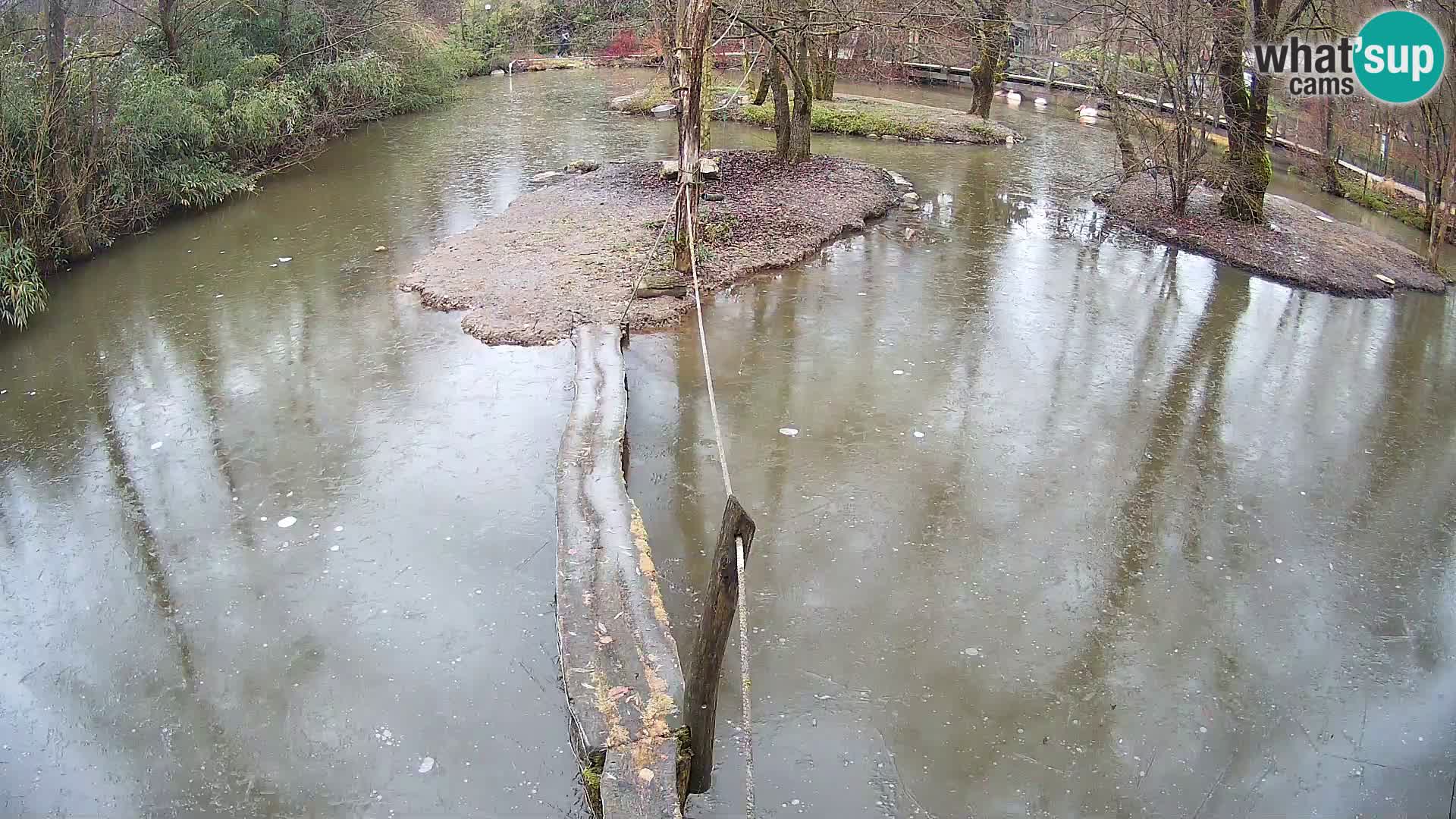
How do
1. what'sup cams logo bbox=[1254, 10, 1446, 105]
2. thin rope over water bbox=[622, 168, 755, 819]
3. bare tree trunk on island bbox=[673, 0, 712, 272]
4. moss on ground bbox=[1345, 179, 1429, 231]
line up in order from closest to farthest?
thin rope over water bbox=[622, 168, 755, 819]
bare tree trunk on island bbox=[673, 0, 712, 272]
what'sup cams logo bbox=[1254, 10, 1446, 105]
moss on ground bbox=[1345, 179, 1429, 231]

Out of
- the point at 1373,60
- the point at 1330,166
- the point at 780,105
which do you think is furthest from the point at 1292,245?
the point at 780,105

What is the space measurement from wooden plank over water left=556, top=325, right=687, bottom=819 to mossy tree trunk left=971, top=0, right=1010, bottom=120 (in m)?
12.1

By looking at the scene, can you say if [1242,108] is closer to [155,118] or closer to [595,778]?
[595,778]

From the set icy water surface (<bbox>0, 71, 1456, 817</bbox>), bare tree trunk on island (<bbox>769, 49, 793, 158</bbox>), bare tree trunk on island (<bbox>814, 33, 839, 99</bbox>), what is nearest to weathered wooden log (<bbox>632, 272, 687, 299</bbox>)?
icy water surface (<bbox>0, 71, 1456, 817</bbox>)

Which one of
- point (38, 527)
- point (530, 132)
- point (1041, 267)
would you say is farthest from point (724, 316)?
point (530, 132)

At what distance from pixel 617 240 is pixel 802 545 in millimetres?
5843

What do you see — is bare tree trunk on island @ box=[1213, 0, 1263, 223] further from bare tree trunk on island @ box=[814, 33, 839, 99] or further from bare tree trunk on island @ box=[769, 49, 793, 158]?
bare tree trunk on island @ box=[814, 33, 839, 99]

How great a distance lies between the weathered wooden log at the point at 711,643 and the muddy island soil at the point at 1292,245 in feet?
30.8

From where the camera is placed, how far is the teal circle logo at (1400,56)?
429 inches

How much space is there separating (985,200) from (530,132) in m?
8.80

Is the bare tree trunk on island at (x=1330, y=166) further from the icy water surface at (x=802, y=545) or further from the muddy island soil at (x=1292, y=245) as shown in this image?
the icy water surface at (x=802, y=545)

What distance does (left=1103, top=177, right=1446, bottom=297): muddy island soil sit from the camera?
1043cm

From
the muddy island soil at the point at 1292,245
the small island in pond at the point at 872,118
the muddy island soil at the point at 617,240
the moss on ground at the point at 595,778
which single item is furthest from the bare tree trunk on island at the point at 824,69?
the moss on ground at the point at 595,778

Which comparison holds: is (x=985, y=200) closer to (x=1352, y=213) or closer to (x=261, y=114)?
(x=1352, y=213)
